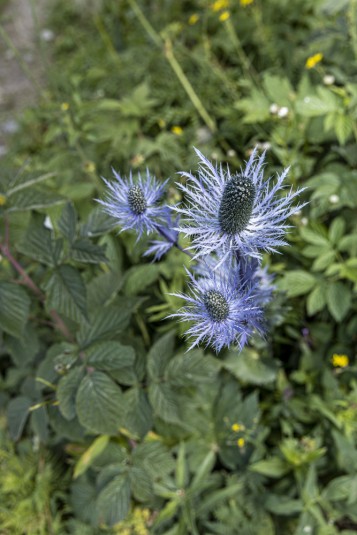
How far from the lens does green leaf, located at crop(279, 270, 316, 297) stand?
1660 millimetres

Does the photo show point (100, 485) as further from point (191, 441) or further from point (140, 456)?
point (191, 441)

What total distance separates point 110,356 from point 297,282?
702mm

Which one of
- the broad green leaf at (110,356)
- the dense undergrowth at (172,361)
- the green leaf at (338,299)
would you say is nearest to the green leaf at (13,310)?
the dense undergrowth at (172,361)

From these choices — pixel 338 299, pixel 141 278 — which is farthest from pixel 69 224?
pixel 338 299

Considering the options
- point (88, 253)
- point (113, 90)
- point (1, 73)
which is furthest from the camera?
point (1, 73)

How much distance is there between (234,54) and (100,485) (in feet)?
6.98

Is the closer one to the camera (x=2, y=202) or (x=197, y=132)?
(x=2, y=202)

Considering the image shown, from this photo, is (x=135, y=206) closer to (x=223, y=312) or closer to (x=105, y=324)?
(x=223, y=312)

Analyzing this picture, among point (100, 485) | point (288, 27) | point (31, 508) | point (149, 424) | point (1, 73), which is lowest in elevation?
point (31, 508)

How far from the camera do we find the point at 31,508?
6.12 feet

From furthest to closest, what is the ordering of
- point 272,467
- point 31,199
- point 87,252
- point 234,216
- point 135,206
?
point 272,467 → point 31,199 → point 87,252 → point 135,206 → point 234,216

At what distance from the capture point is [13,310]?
1369 mm

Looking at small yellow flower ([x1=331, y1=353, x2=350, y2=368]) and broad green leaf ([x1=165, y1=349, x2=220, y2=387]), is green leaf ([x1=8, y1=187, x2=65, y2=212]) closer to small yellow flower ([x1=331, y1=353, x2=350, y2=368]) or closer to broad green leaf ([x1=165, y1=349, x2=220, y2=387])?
broad green leaf ([x1=165, y1=349, x2=220, y2=387])

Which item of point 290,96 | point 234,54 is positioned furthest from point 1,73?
point 290,96
